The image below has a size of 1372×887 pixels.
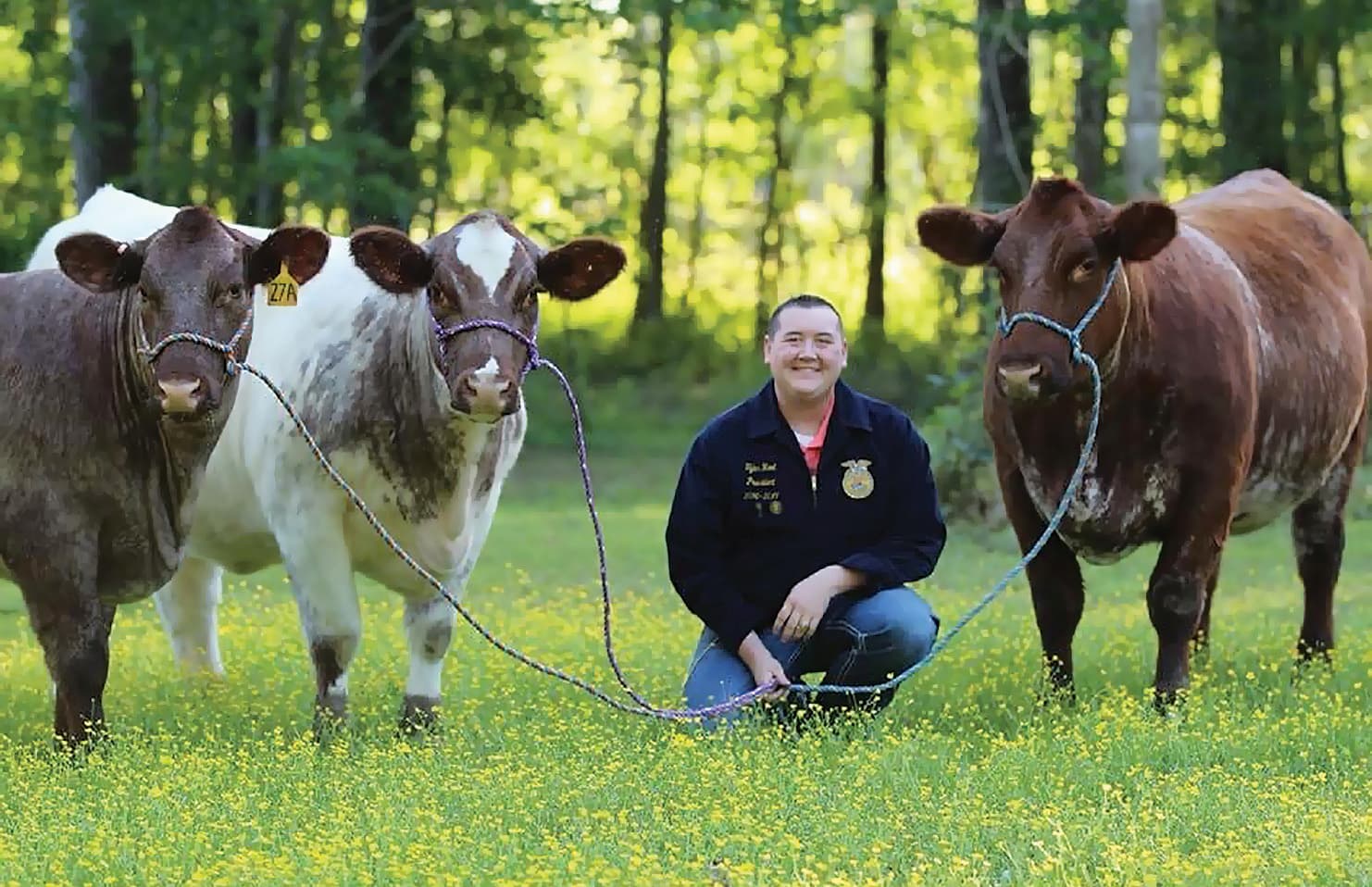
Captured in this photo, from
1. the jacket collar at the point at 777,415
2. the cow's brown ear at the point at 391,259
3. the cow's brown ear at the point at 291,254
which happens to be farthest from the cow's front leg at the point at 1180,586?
the cow's brown ear at the point at 291,254

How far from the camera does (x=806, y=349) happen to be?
726cm

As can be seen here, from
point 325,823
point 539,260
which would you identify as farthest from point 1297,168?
point 325,823

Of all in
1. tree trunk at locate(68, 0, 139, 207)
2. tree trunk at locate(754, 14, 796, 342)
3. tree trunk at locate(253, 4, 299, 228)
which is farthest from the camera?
tree trunk at locate(754, 14, 796, 342)

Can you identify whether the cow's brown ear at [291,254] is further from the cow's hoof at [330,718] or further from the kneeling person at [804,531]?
the cow's hoof at [330,718]

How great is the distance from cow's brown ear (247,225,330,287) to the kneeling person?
146cm

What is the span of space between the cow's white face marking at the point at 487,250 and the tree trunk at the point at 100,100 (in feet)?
44.3

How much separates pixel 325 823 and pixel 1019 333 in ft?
9.82

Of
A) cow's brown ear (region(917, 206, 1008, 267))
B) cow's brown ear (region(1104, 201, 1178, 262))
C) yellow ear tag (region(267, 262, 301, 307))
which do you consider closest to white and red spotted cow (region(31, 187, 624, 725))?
yellow ear tag (region(267, 262, 301, 307))

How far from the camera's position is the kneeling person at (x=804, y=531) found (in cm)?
740

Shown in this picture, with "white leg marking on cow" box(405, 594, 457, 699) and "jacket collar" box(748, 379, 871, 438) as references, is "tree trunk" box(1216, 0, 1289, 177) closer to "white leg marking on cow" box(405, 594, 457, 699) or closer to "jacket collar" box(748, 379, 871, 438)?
"jacket collar" box(748, 379, 871, 438)

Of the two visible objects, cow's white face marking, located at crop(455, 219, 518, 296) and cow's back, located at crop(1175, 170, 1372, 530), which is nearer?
cow's white face marking, located at crop(455, 219, 518, 296)

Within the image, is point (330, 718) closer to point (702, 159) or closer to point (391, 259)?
point (391, 259)

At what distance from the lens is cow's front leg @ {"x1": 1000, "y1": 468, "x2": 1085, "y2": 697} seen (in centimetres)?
833

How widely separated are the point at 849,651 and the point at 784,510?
55cm
